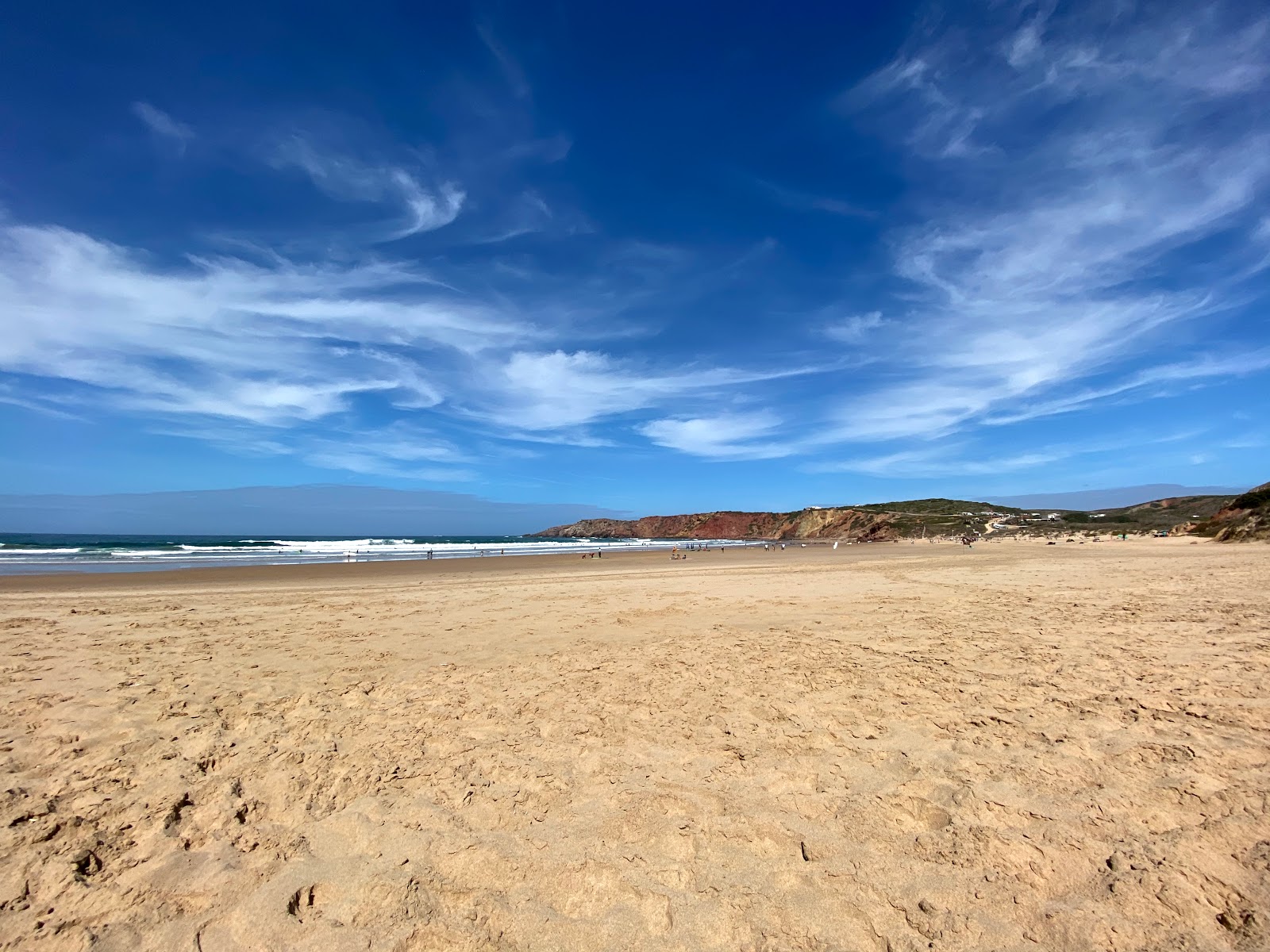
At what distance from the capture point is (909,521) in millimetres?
73812

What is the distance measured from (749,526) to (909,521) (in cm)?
4596

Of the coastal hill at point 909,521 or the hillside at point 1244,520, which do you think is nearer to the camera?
the hillside at point 1244,520

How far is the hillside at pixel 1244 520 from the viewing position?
26.8 m

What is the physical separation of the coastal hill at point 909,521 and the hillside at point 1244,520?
0.91 ft

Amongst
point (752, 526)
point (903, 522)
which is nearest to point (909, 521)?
point (903, 522)

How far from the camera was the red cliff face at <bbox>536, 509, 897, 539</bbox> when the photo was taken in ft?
275

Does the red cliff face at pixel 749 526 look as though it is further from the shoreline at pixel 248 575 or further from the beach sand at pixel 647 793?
the beach sand at pixel 647 793

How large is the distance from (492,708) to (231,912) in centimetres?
257

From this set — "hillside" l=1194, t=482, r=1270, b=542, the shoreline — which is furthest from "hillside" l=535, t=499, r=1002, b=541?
the shoreline

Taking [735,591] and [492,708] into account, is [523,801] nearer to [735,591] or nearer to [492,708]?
[492,708]

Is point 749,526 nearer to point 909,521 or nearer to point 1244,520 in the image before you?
point 909,521

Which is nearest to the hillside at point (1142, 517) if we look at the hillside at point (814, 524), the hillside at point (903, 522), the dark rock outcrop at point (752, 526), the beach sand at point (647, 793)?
the hillside at point (903, 522)

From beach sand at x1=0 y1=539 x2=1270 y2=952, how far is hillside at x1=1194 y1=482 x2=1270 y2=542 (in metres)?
27.3

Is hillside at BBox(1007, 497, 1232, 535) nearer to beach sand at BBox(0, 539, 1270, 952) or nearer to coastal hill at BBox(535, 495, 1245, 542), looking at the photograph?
coastal hill at BBox(535, 495, 1245, 542)
